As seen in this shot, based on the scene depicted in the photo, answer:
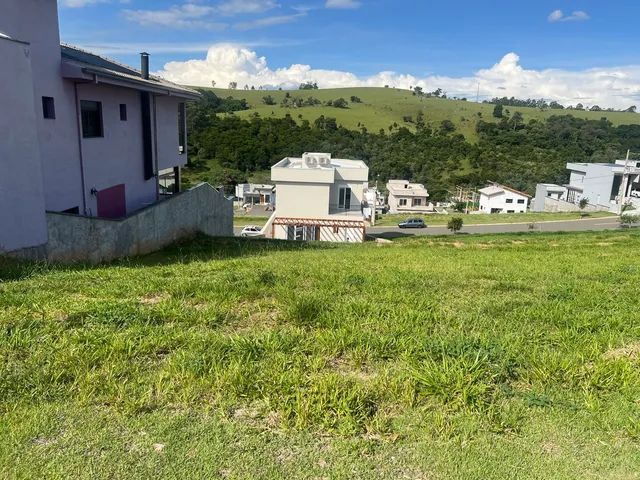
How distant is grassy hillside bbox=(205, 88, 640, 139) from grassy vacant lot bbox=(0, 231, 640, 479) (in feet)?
341

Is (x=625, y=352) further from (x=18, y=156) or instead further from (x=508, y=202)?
(x=508, y=202)

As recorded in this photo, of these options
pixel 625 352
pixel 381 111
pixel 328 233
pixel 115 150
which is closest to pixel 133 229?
pixel 115 150

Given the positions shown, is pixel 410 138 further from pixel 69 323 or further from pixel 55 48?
pixel 69 323

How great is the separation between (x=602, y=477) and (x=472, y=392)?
94 centimetres

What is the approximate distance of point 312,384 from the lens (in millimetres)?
3619

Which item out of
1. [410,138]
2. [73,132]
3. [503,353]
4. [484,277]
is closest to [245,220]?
[73,132]

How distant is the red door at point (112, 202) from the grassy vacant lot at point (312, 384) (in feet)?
27.2

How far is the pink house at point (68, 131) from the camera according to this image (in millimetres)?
8273

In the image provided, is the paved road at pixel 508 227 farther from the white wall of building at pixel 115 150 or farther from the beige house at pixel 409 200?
the white wall of building at pixel 115 150

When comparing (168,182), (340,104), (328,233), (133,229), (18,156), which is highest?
(340,104)

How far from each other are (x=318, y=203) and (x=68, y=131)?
20.6m

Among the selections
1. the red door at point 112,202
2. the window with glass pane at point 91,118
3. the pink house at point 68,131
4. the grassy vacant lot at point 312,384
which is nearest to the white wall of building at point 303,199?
the pink house at point 68,131

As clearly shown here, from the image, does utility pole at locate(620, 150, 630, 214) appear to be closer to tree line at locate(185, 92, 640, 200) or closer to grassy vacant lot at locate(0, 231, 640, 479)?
tree line at locate(185, 92, 640, 200)

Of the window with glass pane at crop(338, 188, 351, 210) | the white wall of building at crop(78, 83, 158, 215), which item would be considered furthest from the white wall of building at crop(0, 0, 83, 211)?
the window with glass pane at crop(338, 188, 351, 210)
